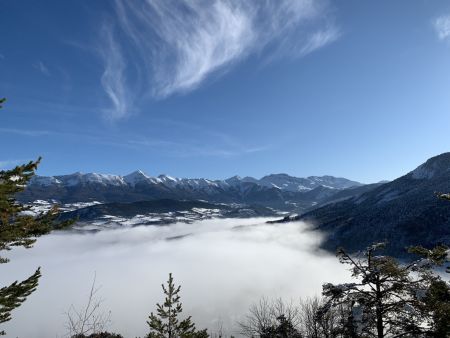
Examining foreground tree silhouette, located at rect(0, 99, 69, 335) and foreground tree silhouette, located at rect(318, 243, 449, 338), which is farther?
foreground tree silhouette, located at rect(318, 243, 449, 338)

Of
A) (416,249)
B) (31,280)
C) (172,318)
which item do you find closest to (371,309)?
(416,249)

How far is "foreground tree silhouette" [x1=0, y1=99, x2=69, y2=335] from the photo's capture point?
1055 cm

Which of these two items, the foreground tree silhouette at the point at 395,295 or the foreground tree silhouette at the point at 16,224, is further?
the foreground tree silhouette at the point at 395,295

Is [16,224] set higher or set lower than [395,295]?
higher

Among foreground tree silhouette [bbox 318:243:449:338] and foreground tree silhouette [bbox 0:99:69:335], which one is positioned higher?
foreground tree silhouette [bbox 0:99:69:335]

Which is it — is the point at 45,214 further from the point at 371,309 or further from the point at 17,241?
the point at 371,309

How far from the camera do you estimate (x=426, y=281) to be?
1767 cm

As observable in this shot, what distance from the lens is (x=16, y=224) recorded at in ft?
36.9

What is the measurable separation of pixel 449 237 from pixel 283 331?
538 ft

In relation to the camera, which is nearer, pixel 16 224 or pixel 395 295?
pixel 16 224

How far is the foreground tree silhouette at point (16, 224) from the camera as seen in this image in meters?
10.5

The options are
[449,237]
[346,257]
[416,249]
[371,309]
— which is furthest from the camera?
[449,237]

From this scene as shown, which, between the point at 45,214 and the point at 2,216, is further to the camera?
the point at 45,214

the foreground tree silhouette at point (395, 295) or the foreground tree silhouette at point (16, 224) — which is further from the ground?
the foreground tree silhouette at point (16, 224)
